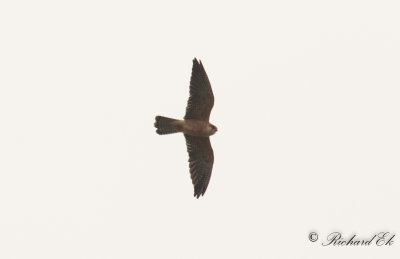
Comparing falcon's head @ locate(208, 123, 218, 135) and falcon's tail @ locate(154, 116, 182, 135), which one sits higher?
falcon's tail @ locate(154, 116, 182, 135)

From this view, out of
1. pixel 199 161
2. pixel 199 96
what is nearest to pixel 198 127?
pixel 199 96

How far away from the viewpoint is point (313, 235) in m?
24.2

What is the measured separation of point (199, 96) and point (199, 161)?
1.74m

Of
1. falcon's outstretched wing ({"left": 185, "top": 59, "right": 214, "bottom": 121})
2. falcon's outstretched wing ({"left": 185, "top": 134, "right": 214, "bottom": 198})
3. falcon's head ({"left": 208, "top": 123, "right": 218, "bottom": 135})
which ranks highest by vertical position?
falcon's outstretched wing ({"left": 185, "top": 59, "right": 214, "bottom": 121})

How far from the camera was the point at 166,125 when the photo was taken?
18203 mm

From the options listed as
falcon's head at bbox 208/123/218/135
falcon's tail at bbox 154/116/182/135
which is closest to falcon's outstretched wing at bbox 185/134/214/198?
falcon's head at bbox 208/123/218/135

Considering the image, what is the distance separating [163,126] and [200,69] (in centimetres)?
168

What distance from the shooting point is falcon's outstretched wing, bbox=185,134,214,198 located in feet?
60.7

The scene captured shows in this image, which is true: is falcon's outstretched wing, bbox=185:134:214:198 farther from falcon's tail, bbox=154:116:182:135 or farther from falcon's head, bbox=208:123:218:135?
falcon's tail, bbox=154:116:182:135

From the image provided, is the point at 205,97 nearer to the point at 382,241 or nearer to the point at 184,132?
the point at 184,132

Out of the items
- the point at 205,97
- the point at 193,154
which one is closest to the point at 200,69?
the point at 205,97

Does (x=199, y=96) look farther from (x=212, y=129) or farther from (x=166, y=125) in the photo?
(x=166, y=125)

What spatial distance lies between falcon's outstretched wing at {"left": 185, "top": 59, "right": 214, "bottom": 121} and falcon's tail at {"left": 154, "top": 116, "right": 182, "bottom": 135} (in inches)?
12.6

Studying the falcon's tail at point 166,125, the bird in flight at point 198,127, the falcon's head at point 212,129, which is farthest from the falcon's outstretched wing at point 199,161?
the falcon's tail at point 166,125
